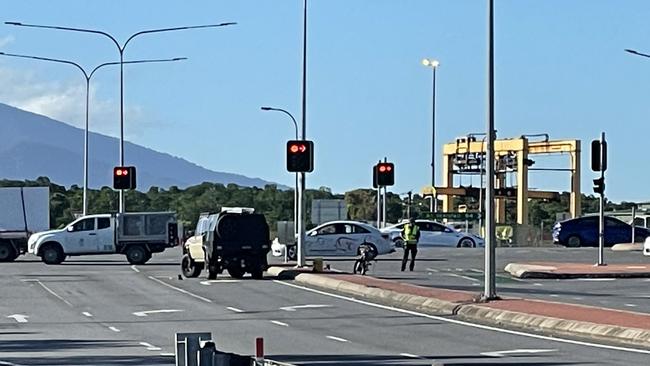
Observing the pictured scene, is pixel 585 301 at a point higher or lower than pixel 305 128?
lower

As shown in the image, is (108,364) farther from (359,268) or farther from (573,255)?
(573,255)

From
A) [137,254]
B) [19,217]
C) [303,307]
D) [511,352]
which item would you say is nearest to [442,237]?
[137,254]

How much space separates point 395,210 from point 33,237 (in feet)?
210

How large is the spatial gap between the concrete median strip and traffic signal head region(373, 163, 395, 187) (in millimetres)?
14462

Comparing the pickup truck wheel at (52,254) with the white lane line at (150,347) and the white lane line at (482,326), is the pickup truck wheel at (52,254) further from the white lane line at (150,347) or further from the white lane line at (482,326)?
the white lane line at (150,347)

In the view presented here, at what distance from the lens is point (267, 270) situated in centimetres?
4119

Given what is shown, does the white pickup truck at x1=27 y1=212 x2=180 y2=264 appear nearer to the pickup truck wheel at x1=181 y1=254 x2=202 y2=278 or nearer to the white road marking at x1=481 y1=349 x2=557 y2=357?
the pickup truck wheel at x1=181 y1=254 x2=202 y2=278

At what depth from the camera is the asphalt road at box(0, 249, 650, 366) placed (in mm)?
19688

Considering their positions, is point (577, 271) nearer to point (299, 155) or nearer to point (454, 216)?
point (299, 155)

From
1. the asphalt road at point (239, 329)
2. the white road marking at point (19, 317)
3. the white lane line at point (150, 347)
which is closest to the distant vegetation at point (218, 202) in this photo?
the asphalt road at point (239, 329)

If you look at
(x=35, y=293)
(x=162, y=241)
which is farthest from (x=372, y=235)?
(x=35, y=293)

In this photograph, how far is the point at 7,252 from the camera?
52406mm

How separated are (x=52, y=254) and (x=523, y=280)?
18207mm

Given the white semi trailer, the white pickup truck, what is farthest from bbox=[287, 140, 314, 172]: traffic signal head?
the white semi trailer
